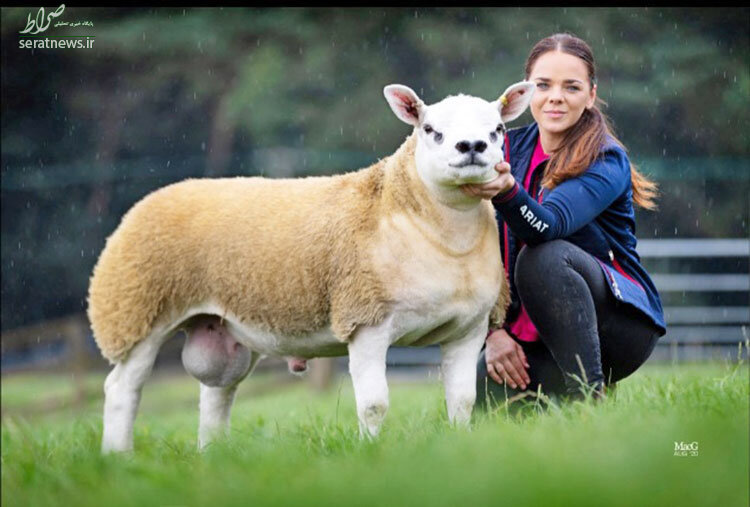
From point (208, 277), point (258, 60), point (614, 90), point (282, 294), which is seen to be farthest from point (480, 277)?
point (258, 60)

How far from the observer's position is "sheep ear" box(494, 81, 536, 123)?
369 centimetres

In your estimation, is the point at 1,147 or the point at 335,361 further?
the point at 1,147

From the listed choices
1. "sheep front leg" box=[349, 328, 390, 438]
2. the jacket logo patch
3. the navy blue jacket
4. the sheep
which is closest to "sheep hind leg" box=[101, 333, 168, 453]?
the sheep

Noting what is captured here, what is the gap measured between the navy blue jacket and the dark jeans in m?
0.05

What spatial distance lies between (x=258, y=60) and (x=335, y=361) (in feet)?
17.7

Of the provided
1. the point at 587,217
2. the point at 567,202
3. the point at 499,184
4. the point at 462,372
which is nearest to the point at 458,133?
the point at 499,184

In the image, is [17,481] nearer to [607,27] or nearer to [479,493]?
[479,493]

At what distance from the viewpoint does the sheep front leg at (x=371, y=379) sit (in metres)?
3.60

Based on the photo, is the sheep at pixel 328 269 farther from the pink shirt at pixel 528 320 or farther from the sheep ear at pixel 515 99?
the pink shirt at pixel 528 320

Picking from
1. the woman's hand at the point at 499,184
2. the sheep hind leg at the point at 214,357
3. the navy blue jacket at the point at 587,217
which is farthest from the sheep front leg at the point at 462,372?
the sheep hind leg at the point at 214,357

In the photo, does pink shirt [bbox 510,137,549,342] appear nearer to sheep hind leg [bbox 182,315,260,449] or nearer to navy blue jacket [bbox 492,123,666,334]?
navy blue jacket [bbox 492,123,666,334]

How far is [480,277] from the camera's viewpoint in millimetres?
3658

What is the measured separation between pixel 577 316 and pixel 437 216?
0.59 m

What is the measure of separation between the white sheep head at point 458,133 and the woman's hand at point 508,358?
2.37 feet
